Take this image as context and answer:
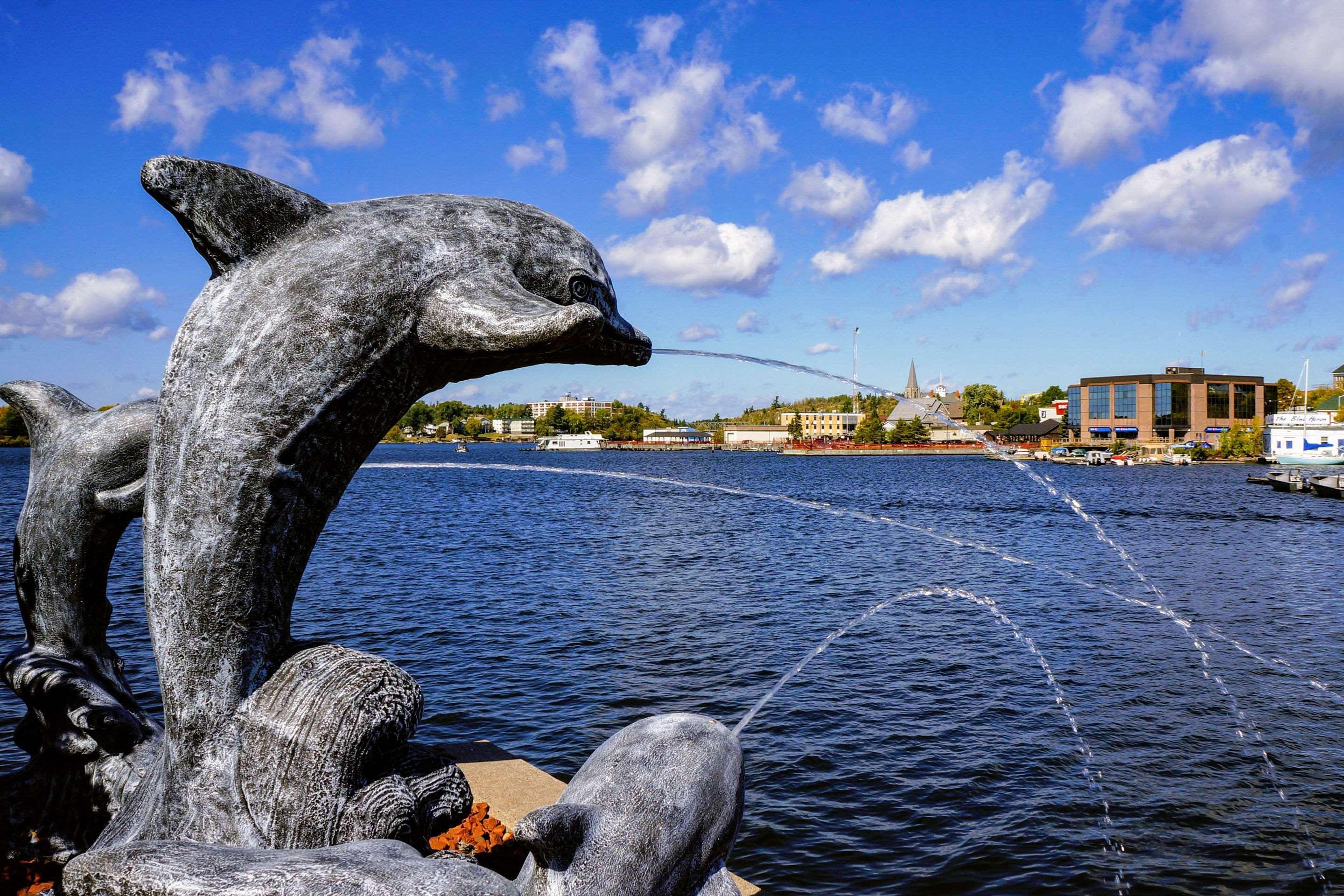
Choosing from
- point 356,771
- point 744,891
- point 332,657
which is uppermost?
point 332,657

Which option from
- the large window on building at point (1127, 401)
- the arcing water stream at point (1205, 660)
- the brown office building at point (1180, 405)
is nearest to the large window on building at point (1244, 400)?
the brown office building at point (1180, 405)

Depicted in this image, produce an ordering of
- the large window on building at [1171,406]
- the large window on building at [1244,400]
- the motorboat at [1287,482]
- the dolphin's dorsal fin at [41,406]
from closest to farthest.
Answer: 1. the dolphin's dorsal fin at [41,406]
2. the motorboat at [1287,482]
3. the large window on building at [1171,406]
4. the large window on building at [1244,400]

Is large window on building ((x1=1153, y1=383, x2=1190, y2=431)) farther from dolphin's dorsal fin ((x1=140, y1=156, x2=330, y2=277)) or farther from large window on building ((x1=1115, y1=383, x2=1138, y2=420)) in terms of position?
dolphin's dorsal fin ((x1=140, y1=156, x2=330, y2=277))

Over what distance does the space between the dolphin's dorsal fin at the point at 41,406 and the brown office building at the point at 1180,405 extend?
5941 inches

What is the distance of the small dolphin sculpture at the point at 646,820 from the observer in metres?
2.89

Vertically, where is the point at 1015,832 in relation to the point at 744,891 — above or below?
below

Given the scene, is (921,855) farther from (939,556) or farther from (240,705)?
(939,556)

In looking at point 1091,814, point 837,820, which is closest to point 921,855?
point 837,820

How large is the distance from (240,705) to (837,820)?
9123 millimetres

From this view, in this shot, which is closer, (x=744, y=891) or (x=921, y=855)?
(x=744, y=891)

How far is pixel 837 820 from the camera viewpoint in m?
11.2

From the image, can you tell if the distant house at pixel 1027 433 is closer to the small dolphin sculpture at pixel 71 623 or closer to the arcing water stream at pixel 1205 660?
the arcing water stream at pixel 1205 660

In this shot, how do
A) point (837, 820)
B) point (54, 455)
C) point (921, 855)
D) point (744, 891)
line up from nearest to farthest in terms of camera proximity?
point (54, 455) < point (744, 891) < point (921, 855) < point (837, 820)

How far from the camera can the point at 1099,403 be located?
143 meters
